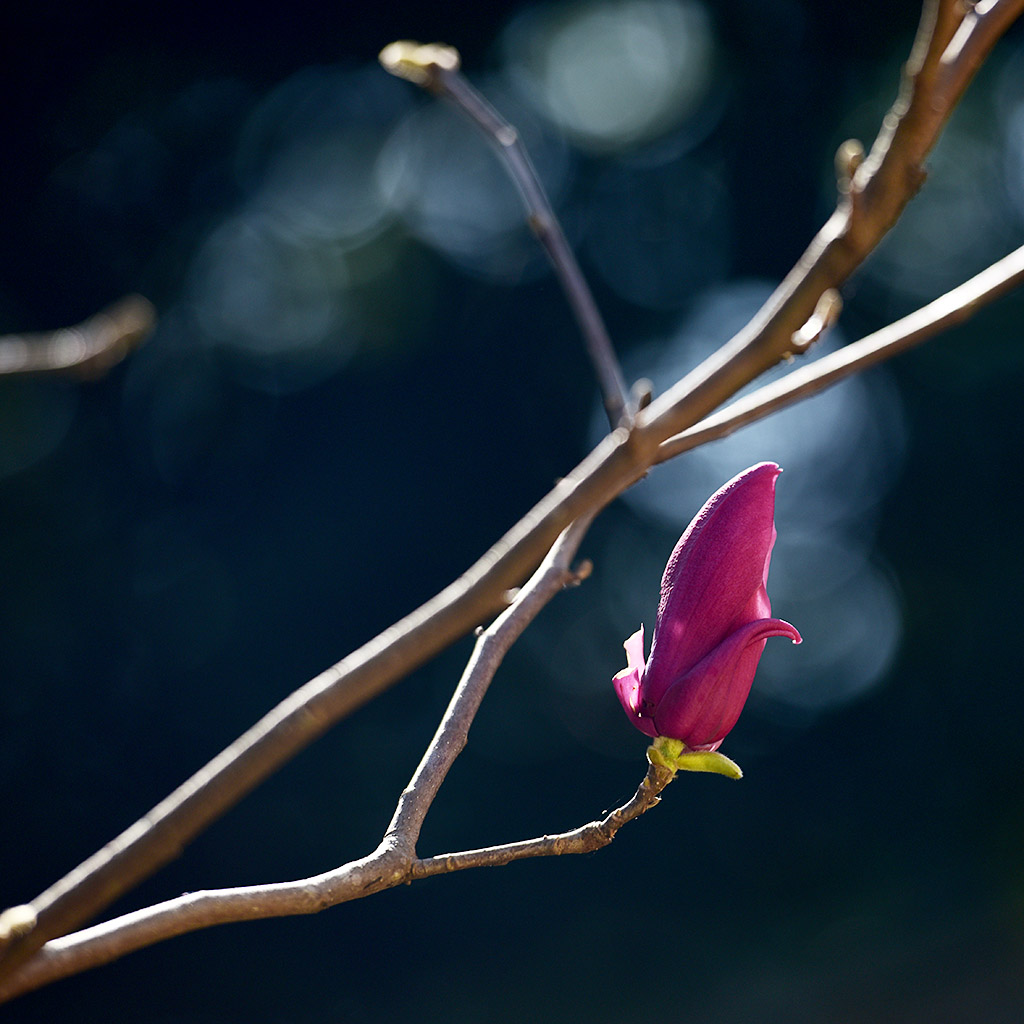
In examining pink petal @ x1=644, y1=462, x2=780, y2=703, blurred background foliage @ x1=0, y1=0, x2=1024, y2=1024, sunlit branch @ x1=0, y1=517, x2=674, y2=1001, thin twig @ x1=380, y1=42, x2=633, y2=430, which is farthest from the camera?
blurred background foliage @ x1=0, y1=0, x2=1024, y2=1024

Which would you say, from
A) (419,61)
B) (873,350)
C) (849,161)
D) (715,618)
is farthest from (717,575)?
(419,61)

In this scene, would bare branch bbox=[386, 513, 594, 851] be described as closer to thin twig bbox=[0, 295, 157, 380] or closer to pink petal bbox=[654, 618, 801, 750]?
pink petal bbox=[654, 618, 801, 750]

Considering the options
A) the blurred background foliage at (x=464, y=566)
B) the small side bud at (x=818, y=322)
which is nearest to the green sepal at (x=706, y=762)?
the small side bud at (x=818, y=322)

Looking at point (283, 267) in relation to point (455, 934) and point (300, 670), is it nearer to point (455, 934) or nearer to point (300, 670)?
point (300, 670)

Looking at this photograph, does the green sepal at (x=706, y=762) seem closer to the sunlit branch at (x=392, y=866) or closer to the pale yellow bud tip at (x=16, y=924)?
the sunlit branch at (x=392, y=866)

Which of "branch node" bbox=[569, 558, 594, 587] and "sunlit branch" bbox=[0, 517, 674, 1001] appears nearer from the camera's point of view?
"sunlit branch" bbox=[0, 517, 674, 1001]

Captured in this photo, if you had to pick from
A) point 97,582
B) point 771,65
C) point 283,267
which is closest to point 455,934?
point 97,582

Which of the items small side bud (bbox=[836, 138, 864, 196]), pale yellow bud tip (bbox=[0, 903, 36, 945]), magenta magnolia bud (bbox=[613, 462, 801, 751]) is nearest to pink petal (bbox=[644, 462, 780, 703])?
magenta magnolia bud (bbox=[613, 462, 801, 751])

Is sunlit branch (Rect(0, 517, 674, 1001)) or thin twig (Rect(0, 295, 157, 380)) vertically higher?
thin twig (Rect(0, 295, 157, 380))
